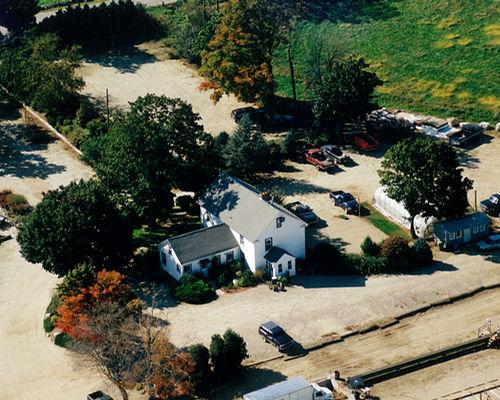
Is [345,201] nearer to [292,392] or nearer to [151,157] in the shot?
[151,157]

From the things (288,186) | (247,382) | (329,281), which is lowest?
(247,382)

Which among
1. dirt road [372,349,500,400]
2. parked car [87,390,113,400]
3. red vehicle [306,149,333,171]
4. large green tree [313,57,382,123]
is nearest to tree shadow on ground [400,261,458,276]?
dirt road [372,349,500,400]

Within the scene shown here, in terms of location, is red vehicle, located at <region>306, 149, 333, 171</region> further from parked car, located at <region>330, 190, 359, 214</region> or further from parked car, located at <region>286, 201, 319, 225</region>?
parked car, located at <region>286, 201, 319, 225</region>

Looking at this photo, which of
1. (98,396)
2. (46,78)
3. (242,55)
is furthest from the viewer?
(46,78)

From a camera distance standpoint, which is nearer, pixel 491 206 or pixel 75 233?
pixel 75 233

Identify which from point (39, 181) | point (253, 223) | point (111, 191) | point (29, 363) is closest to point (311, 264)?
point (253, 223)

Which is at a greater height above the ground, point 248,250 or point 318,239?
point 248,250

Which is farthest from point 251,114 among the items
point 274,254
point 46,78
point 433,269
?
point 433,269
